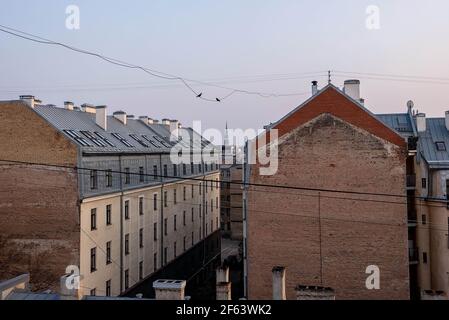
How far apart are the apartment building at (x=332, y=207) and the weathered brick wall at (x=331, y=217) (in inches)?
1.8

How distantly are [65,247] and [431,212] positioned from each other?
760 inches

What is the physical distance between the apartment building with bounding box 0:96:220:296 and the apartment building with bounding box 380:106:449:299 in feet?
38.2

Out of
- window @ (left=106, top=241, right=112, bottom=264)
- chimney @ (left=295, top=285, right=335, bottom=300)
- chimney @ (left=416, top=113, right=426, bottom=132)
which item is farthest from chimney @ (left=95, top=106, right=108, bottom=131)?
chimney @ (left=295, top=285, right=335, bottom=300)

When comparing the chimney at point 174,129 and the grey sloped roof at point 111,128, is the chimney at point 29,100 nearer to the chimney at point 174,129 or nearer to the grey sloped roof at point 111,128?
the grey sloped roof at point 111,128

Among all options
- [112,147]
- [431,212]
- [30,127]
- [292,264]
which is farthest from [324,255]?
[30,127]

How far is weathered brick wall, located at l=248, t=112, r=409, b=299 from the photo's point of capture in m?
21.0

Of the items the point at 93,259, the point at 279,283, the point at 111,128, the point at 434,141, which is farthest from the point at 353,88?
the point at 93,259

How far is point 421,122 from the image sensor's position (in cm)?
2712

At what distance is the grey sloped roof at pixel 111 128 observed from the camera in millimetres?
24781

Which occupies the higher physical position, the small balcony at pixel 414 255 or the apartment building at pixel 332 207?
the apartment building at pixel 332 207

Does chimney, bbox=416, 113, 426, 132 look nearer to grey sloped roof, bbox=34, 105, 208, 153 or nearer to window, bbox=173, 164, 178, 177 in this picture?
grey sloped roof, bbox=34, 105, 208, 153

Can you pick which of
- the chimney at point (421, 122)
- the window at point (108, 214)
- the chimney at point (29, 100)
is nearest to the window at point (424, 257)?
the chimney at point (421, 122)
